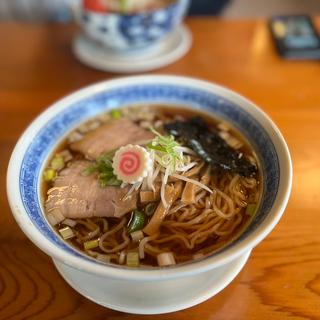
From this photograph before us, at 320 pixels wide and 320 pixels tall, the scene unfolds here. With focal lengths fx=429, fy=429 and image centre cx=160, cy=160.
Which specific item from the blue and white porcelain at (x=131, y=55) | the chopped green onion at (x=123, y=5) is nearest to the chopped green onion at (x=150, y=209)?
the blue and white porcelain at (x=131, y=55)

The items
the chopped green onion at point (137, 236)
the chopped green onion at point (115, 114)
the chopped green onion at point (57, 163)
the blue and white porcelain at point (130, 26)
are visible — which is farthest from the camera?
the blue and white porcelain at point (130, 26)

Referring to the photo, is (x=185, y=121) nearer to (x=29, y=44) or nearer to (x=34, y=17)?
(x=29, y=44)

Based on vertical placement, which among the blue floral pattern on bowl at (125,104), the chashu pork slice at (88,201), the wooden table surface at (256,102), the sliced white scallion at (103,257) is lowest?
the wooden table surface at (256,102)

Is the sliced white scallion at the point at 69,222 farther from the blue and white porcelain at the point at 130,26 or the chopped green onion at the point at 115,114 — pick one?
the blue and white porcelain at the point at 130,26

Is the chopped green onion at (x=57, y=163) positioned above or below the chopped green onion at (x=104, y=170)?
below

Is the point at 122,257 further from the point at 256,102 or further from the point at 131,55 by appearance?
the point at 131,55

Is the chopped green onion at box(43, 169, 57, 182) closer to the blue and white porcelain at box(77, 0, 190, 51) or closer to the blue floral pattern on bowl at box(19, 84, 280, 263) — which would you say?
the blue floral pattern on bowl at box(19, 84, 280, 263)

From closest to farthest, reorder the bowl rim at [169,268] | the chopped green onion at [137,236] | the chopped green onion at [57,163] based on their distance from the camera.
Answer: the bowl rim at [169,268], the chopped green onion at [137,236], the chopped green onion at [57,163]
